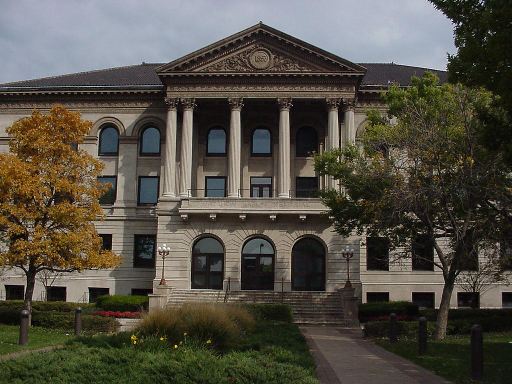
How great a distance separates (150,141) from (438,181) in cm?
2824

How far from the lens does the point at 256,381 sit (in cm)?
1115

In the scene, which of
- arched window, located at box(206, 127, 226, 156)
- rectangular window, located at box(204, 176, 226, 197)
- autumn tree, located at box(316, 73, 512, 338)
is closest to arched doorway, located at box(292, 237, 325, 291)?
rectangular window, located at box(204, 176, 226, 197)

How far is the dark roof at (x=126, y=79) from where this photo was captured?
1834 inches

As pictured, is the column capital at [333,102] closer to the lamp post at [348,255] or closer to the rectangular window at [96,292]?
Result: the lamp post at [348,255]

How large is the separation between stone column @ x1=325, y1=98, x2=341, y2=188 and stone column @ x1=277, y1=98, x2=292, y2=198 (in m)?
2.83

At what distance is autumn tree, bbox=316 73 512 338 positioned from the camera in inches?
845

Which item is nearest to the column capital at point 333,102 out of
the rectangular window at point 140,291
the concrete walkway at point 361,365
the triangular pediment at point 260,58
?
the triangular pediment at point 260,58

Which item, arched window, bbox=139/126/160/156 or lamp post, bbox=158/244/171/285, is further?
arched window, bbox=139/126/160/156

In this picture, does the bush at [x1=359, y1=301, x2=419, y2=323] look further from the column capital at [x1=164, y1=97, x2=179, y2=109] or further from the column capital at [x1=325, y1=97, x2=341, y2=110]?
the column capital at [x1=164, y1=97, x2=179, y2=109]

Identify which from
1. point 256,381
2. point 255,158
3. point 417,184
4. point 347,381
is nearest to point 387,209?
point 417,184

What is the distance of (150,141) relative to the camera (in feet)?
152

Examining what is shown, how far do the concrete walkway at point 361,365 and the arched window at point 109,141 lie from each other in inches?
1040

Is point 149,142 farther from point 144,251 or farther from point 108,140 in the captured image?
point 144,251

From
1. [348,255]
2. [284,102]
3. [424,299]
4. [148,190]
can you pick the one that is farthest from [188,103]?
[424,299]
